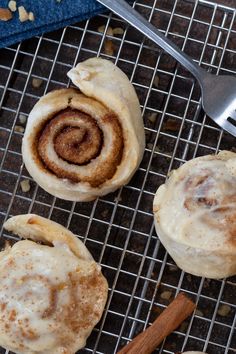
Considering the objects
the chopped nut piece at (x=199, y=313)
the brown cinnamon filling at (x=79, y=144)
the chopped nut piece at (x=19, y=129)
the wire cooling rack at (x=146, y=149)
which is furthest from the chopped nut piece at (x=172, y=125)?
the chopped nut piece at (x=199, y=313)

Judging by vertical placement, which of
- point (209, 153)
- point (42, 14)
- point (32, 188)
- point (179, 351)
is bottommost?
point (179, 351)

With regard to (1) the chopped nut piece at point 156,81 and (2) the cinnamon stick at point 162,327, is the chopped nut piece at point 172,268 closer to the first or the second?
(2) the cinnamon stick at point 162,327

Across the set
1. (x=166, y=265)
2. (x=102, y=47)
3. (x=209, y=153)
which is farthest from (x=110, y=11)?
(x=166, y=265)

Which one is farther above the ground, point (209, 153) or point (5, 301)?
point (209, 153)

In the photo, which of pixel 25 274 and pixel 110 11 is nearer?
pixel 25 274

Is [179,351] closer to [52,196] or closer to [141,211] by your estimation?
[141,211]

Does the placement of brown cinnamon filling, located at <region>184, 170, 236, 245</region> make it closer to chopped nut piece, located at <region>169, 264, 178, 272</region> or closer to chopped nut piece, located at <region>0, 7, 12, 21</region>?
chopped nut piece, located at <region>169, 264, 178, 272</region>

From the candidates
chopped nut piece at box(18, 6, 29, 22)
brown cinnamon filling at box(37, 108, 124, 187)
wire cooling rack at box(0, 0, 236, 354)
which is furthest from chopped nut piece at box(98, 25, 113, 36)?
brown cinnamon filling at box(37, 108, 124, 187)
